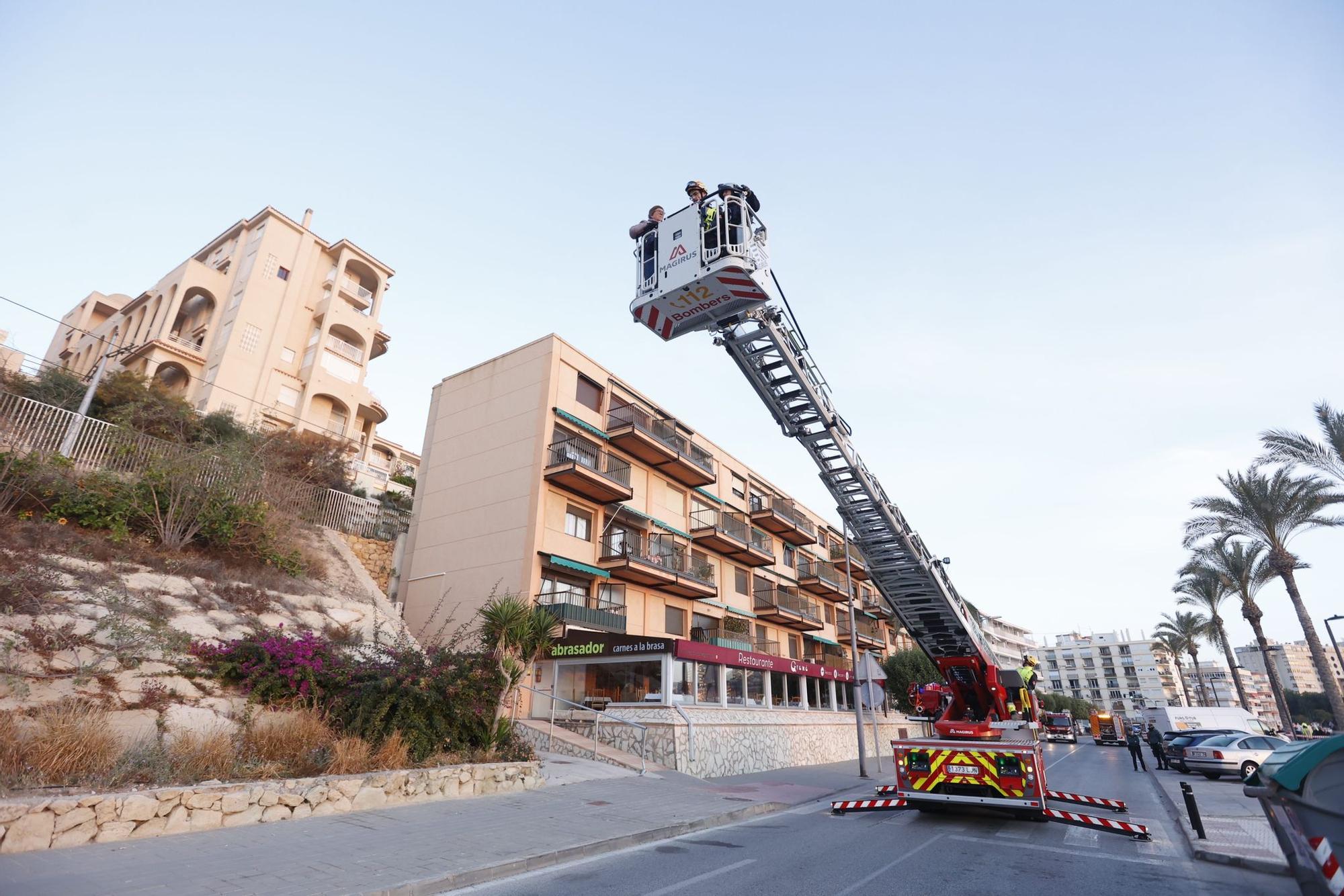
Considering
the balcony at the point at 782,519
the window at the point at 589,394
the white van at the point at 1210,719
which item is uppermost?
the window at the point at 589,394

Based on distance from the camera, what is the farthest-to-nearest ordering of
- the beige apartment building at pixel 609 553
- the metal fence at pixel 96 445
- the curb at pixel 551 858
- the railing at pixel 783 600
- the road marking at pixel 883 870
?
the railing at pixel 783 600 < the beige apartment building at pixel 609 553 < the metal fence at pixel 96 445 < the road marking at pixel 883 870 < the curb at pixel 551 858

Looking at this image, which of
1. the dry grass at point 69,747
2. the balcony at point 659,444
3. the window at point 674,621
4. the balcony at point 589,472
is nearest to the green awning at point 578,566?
the balcony at point 589,472

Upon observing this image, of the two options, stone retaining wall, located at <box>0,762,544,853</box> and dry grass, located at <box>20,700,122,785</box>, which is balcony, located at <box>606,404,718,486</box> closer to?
stone retaining wall, located at <box>0,762,544,853</box>

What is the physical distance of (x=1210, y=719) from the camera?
31578mm

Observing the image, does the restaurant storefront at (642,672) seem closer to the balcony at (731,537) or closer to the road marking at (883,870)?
the balcony at (731,537)

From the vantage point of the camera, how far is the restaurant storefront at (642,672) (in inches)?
739

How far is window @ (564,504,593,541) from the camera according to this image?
2386 cm

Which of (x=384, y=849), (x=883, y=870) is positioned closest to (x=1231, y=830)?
(x=883, y=870)

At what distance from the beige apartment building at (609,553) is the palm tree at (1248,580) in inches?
834

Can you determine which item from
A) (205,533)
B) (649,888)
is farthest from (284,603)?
(649,888)

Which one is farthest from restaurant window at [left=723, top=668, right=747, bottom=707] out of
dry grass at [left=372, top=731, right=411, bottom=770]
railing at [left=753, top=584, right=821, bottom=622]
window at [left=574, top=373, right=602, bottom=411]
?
dry grass at [left=372, top=731, right=411, bottom=770]

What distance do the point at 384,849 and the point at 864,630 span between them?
118 ft

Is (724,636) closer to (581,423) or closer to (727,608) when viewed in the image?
(727,608)

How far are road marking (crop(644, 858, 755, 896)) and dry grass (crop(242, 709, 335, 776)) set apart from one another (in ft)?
18.7
